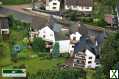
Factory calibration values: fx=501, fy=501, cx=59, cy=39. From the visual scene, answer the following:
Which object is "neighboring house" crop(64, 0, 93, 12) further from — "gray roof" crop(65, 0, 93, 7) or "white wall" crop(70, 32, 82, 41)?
"white wall" crop(70, 32, 82, 41)

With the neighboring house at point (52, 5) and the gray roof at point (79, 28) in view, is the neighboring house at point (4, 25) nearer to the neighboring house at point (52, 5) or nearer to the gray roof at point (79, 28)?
the neighboring house at point (52, 5)

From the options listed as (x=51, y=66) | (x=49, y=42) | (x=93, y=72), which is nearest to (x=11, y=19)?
(x=49, y=42)

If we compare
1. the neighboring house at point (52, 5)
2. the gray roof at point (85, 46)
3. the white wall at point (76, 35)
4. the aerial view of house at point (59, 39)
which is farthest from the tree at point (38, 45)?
the neighboring house at point (52, 5)

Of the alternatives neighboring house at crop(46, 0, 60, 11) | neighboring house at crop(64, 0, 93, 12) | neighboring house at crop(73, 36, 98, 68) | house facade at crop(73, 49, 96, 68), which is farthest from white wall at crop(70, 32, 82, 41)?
neighboring house at crop(46, 0, 60, 11)

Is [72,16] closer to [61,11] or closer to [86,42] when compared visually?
[61,11]

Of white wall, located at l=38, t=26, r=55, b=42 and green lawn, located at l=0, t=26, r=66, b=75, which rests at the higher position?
white wall, located at l=38, t=26, r=55, b=42

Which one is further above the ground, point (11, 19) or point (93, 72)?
point (11, 19)

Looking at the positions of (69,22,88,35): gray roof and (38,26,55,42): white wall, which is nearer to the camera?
(38,26,55,42): white wall
